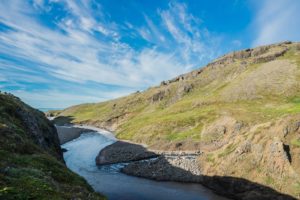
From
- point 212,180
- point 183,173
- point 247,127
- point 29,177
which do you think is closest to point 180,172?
point 183,173

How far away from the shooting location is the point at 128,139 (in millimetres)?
124750

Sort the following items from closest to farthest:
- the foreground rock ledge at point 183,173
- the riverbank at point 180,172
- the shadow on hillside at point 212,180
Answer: the shadow on hillside at point 212,180
the foreground rock ledge at point 183,173
the riverbank at point 180,172

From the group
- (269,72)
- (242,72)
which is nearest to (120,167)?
(269,72)

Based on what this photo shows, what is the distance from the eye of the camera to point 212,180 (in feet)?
189

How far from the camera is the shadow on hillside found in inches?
1898

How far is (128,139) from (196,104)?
44.3 metres

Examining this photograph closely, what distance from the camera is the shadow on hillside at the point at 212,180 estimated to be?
158ft

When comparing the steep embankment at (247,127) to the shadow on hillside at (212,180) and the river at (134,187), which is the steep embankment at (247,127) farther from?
the river at (134,187)

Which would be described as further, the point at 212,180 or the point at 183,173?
the point at 183,173

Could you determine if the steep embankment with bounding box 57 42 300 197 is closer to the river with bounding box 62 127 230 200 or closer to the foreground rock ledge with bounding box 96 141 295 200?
the foreground rock ledge with bounding box 96 141 295 200

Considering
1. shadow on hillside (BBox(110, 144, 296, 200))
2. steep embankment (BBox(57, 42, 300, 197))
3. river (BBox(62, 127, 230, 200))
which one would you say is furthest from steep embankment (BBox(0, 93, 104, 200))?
steep embankment (BBox(57, 42, 300, 197))

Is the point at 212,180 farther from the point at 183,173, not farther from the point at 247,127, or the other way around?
the point at 247,127

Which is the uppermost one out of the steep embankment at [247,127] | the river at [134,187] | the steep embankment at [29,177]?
the steep embankment at [247,127]

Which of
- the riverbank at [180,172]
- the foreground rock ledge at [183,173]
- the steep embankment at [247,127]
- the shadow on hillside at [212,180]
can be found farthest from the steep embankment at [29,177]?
the steep embankment at [247,127]
